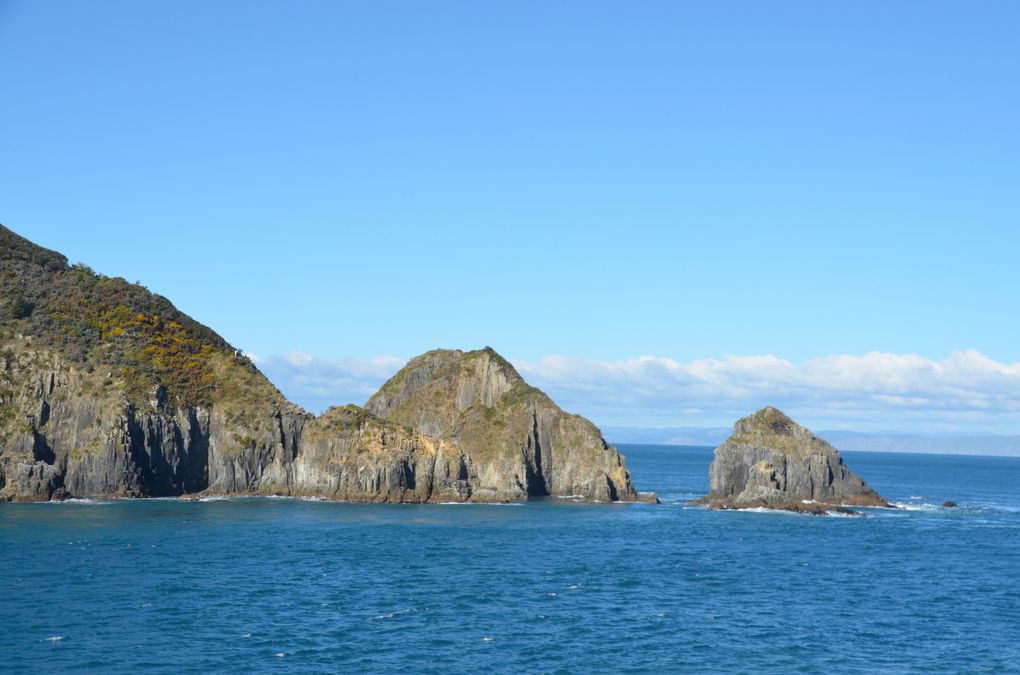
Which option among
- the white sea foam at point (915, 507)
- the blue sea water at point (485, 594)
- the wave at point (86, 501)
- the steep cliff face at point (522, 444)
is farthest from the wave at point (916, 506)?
the wave at point (86, 501)

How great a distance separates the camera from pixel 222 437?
538ft

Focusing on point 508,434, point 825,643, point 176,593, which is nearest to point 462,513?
point 508,434

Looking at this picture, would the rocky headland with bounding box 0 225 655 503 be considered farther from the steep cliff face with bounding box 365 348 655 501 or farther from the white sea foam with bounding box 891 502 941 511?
the white sea foam with bounding box 891 502 941 511

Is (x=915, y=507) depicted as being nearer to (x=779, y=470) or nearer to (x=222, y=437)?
(x=779, y=470)

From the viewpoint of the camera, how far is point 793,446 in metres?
168

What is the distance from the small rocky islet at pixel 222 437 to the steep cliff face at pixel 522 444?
0.26 meters

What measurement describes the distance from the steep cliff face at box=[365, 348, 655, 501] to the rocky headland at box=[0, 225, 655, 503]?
266mm

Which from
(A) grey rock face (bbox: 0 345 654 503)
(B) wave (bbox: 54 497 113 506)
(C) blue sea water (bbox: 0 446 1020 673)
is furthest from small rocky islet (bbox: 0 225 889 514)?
(C) blue sea water (bbox: 0 446 1020 673)

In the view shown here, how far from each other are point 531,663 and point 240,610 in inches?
1001

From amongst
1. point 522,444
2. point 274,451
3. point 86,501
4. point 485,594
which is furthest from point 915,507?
point 86,501

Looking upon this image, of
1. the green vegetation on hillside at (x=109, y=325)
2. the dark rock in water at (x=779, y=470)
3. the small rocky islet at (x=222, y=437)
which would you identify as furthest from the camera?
the dark rock in water at (x=779, y=470)

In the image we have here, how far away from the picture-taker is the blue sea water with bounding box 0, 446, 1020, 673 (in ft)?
232

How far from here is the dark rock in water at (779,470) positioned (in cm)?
16775

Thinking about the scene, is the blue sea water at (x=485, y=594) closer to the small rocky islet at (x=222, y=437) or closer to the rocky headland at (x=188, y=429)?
the rocky headland at (x=188, y=429)
